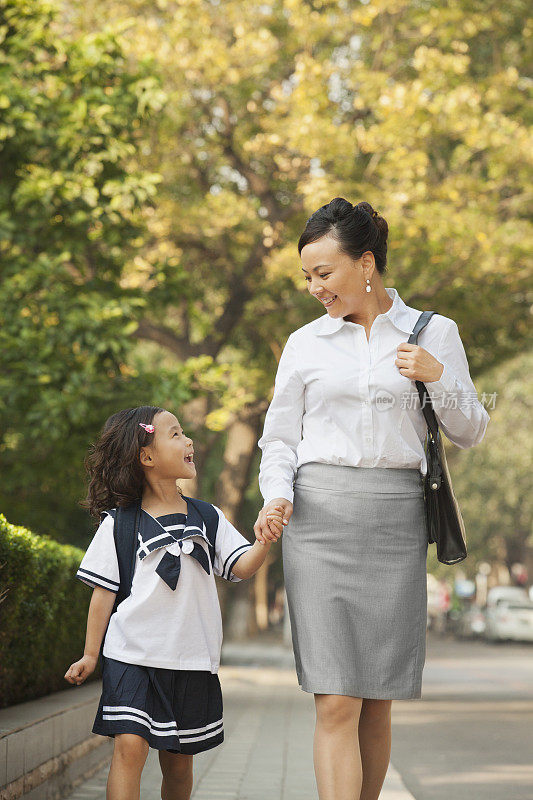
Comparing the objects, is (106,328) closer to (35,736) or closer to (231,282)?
(35,736)

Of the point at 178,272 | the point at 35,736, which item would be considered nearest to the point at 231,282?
the point at 178,272

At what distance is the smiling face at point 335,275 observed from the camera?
4016 mm

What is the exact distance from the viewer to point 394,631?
3934 millimetres

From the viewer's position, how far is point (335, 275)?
403 centimetres

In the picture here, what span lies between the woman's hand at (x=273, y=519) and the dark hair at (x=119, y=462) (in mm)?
516

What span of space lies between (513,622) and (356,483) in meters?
32.7

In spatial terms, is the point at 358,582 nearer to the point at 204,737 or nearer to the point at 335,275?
the point at 204,737

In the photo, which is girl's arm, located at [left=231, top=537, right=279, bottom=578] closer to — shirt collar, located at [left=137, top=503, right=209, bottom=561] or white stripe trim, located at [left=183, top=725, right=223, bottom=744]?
shirt collar, located at [left=137, top=503, right=209, bottom=561]

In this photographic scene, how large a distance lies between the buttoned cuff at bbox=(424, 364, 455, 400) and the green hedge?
6.63ft

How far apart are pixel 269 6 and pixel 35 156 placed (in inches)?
267

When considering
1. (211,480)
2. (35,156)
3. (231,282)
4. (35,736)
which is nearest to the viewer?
(35,736)

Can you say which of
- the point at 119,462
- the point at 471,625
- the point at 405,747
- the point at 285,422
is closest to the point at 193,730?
the point at 119,462

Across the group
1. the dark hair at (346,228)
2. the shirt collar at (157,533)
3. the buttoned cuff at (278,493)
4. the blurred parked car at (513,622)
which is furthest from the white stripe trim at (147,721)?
the blurred parked car at (513,622)

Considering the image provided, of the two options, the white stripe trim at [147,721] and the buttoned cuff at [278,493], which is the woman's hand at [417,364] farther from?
the white stripe trim at [147,721]
